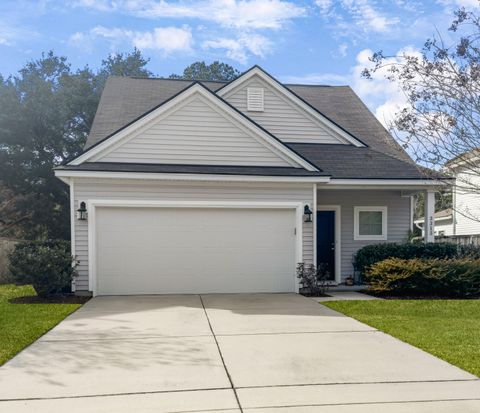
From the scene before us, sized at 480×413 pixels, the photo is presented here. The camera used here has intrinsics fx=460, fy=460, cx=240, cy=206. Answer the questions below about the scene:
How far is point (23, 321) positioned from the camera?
746 centimetres

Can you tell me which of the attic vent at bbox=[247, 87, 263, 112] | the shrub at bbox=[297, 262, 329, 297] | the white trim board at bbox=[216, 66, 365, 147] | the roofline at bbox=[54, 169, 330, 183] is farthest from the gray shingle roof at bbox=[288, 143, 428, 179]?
the shrub at bbox=[297, 262, 329, 297]

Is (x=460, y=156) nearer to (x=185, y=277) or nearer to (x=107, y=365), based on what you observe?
(x=107, y=365)

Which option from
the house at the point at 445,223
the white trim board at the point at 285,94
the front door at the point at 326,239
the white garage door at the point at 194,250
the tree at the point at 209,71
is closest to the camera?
the white garage door at the point at 194,250

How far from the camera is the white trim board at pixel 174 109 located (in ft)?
34.9

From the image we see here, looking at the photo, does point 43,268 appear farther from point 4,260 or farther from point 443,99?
point 443,99

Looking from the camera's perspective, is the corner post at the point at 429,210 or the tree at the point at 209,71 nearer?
the corner post at the point at 429,210

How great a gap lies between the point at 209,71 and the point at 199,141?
27722 mm

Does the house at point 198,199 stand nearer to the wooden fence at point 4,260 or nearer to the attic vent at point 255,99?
the attic vent at point 255,99

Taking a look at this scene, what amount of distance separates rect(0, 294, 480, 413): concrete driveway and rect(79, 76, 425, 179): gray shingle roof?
462 cm

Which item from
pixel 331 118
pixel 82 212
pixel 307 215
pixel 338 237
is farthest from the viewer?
pixel 331 118

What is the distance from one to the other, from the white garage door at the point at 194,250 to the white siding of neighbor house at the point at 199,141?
1270 millimetres

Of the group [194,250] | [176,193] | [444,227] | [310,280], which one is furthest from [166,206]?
[444,227]

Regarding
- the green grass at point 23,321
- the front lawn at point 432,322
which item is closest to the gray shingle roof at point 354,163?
the front lawn at point 432,322

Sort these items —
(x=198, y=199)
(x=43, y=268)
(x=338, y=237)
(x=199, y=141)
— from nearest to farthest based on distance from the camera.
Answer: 1. (x=43, y=268)
2. (x=198, y=199)
3. (x=199, y=141)
4. (x=338, y=237)
